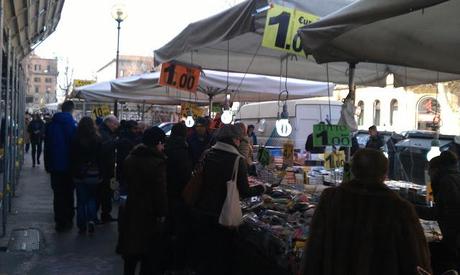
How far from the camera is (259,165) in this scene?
7.89 metres

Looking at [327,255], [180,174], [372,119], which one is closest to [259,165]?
[180,174]

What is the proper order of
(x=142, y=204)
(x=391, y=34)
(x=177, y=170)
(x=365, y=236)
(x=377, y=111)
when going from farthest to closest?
(x=377, y=111)
(x=177, y=170)
(x=142, y=204)
(x=391, y=34)
(x=365, y=236)

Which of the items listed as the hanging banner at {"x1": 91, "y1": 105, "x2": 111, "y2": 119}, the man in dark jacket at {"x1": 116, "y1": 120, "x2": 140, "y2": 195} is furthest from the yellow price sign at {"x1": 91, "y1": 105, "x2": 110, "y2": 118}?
the man in dark jacket at {"x1": 116, "y1": 120, "x2": 140, "y2": 195}

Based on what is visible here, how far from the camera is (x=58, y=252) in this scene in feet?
23.6

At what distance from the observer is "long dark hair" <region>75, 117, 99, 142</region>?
25.8 ft

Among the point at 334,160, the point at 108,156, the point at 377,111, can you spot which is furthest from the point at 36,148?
the point at 377,111

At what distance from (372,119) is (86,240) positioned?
33.7m

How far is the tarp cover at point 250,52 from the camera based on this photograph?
5.64 m

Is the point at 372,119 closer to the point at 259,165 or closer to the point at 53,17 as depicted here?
the point at 53,17

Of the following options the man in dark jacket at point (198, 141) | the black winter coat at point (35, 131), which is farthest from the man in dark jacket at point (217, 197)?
the black winter coat at point (35, 131)

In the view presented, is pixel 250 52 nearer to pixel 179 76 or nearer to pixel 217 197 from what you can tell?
pixel 179 76

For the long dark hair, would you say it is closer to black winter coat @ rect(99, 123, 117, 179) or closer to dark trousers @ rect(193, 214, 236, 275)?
black winter coat @ rect(99, 123, 117, 179)

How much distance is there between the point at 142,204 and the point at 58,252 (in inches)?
104

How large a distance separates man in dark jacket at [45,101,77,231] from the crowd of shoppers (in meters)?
0.01
